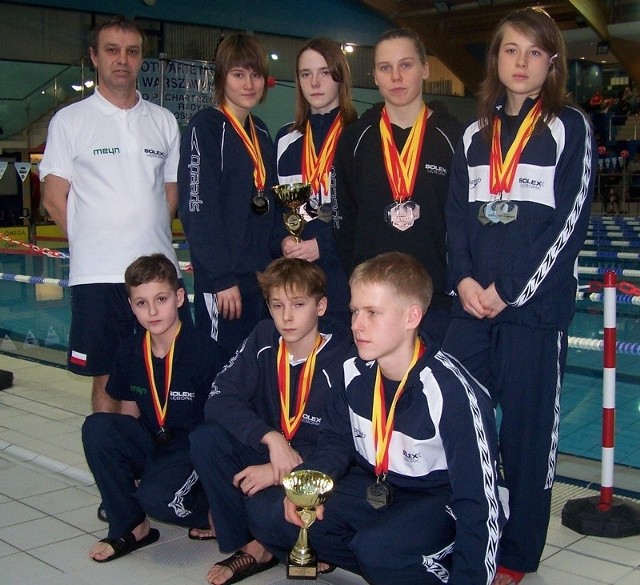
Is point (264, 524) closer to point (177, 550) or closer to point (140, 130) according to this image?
point (177, 550)

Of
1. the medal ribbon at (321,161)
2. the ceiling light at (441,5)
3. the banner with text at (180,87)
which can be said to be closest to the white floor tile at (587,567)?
the medal ribbon at (321,161)

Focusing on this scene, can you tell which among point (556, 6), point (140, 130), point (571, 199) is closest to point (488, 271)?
point (571, 199)

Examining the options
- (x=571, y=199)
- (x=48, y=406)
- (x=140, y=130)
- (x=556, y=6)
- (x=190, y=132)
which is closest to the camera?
(x=571, y=199)

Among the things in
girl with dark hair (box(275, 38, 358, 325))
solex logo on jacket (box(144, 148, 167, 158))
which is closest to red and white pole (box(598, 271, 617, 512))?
girl with dark hair (box(275, 38, 358, 325))

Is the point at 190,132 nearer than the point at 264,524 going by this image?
No

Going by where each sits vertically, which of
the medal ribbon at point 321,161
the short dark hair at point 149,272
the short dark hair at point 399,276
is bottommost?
the short dark hair at point 149,272

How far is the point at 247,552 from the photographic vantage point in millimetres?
2945

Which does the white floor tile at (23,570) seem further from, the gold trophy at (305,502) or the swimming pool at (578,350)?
the swimming pool at (578,350)

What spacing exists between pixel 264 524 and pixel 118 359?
1.02m

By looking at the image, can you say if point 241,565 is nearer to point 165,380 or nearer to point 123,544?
point 123,544

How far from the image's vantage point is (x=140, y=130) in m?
3.62

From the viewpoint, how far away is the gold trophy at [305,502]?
2.45 m

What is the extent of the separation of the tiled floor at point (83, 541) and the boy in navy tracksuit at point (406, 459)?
429 mm

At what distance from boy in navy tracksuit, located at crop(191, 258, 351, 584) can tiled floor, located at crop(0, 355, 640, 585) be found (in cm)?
23
